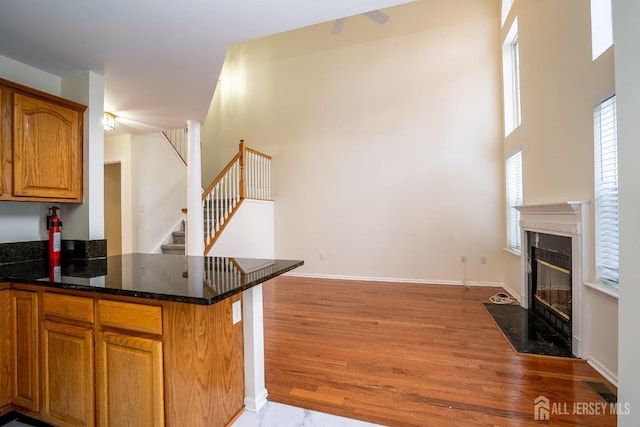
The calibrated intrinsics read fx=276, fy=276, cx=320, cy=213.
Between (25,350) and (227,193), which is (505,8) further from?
(25,350)

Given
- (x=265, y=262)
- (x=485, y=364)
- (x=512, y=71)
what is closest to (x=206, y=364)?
(x=265, y=262)

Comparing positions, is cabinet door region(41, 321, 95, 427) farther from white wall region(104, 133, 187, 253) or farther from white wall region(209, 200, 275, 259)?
white wall region(104, 133, 187, 253)

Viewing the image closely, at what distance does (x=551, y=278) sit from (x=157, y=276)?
12.1ft

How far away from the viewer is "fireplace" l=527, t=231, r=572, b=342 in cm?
260

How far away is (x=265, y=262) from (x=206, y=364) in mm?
640

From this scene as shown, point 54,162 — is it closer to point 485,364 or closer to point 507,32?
point 485,364

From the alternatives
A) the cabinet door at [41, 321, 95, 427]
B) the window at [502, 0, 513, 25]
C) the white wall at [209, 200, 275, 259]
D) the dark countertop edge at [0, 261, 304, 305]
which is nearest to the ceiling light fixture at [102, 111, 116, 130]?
the white wall at [209, 200, 275, 259]

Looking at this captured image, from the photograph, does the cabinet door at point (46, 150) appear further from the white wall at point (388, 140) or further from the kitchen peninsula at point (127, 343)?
the white wall at point (388, 140)

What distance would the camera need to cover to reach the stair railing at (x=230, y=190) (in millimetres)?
4645

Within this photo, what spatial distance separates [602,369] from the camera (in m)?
2.08

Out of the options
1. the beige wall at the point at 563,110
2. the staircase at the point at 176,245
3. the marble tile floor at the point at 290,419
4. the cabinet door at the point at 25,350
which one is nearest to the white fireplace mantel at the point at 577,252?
the beige wall at the point at 563,110

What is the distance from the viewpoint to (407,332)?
288 centimetres

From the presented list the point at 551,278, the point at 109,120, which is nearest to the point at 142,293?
the point at 109,120

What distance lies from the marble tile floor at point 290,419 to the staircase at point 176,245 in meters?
3.36
